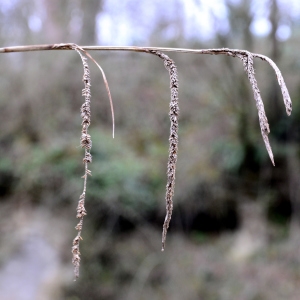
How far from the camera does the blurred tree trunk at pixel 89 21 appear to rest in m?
9.21

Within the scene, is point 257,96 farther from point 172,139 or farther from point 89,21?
point 89,21

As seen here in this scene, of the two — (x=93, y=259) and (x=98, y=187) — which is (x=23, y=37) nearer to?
(x=98, y=187)

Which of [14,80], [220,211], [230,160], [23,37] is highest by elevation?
[23,37]

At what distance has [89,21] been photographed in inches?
366

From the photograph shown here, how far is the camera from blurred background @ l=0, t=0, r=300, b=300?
620 cm

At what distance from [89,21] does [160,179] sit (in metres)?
3.88

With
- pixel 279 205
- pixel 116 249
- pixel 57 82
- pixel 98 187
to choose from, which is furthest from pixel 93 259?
pixel 57 82

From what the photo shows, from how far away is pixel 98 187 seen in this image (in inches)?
281

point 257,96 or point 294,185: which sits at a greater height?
point 257,96

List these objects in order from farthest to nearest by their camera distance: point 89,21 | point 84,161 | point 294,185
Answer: point 89,21 < point 294,185 < point 84,161

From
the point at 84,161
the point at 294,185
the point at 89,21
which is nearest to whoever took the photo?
the point at 84,161

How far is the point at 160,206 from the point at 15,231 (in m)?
2.28

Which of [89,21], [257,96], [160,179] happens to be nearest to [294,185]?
[160,179]

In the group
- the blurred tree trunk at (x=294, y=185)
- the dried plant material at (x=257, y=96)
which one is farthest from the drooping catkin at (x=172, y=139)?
the blurred tree trunk at (x=294, y=185)
